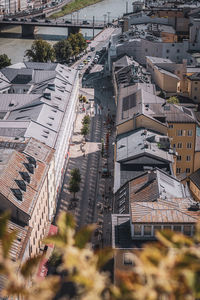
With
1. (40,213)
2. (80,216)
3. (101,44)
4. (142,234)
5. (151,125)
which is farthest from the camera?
(101,44)

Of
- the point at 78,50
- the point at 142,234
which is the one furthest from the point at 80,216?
the point at 78,50

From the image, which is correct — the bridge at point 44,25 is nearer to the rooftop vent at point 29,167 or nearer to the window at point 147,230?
the rooftop vent at point 29,167

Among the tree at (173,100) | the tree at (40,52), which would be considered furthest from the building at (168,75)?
the tree at (40,52)

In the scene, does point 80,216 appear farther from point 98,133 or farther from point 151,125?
point 98,133

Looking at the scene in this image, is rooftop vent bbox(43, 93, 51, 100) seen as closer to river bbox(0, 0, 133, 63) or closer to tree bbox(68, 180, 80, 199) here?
tree bbox(68, 180, 80, 199)

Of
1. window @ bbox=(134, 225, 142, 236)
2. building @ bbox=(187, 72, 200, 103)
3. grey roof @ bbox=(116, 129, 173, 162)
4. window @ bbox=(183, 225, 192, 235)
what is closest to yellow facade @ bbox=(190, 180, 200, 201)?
grey roof @ bbox=(116, 129, 173, 162)

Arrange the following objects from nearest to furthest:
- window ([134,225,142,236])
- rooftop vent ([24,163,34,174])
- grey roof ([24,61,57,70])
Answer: window ([134,225,142,236]), rooftop vent ([24,163,34,174]), grey roof ([24,61,57,70])

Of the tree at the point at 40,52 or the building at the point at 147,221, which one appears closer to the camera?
the building at the point at 147,221
